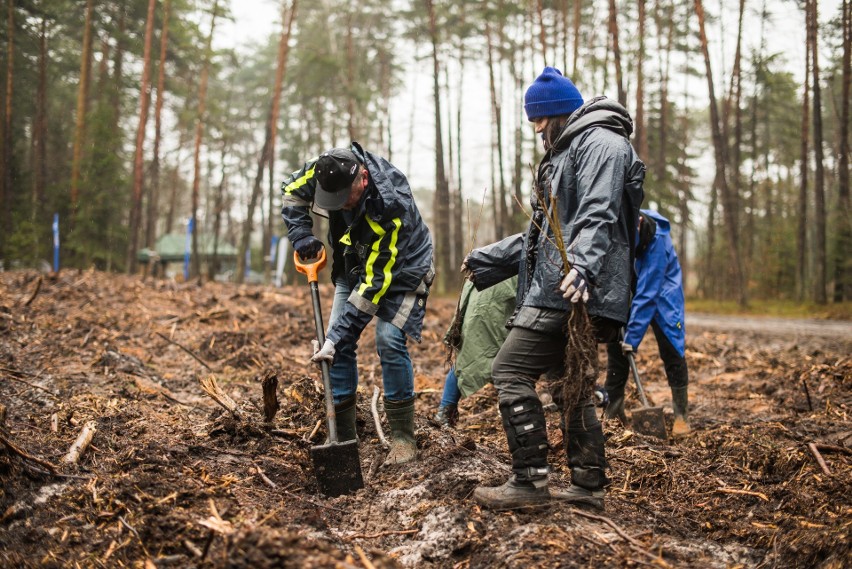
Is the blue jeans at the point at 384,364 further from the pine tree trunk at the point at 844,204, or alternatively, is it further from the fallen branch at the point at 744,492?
the pine tree trunk at the point at 844,204

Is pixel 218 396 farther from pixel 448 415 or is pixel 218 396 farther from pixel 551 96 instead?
pixel 551 96

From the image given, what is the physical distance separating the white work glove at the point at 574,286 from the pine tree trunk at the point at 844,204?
63.1 ft

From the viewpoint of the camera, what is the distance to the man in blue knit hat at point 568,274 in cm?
298

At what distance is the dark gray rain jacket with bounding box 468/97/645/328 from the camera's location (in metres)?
2.95

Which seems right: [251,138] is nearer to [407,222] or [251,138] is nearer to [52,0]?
[52,0]

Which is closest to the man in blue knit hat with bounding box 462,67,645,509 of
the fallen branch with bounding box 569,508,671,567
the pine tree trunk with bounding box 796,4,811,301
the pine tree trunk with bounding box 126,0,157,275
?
the fallen branch with bounding box 569,508,671,567

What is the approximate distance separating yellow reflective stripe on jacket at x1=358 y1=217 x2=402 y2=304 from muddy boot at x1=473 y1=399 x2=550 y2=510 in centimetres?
115

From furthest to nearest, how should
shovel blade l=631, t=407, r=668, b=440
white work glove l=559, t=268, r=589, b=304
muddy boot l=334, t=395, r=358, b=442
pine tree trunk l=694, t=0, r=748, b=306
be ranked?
pine tree trunk l=694, t=0, r=748, b=306
shovel blade l=631, t=407, r=668, b=440
muddy boot l=334, t=395, r=358, b=442
white work glove l=559, t=268, r=589, b=304

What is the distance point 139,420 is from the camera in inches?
183

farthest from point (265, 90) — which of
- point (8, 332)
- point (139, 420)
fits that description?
point (139, 420)

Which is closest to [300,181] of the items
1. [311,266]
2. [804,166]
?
[311,266]

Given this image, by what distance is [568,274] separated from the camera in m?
2.85

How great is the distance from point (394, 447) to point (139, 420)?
1.95m

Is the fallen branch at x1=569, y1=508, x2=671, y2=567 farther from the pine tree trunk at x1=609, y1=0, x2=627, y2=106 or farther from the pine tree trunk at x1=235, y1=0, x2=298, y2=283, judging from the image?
the pine tree trunk at x1=235, y1=0, x2=298, y2=283
